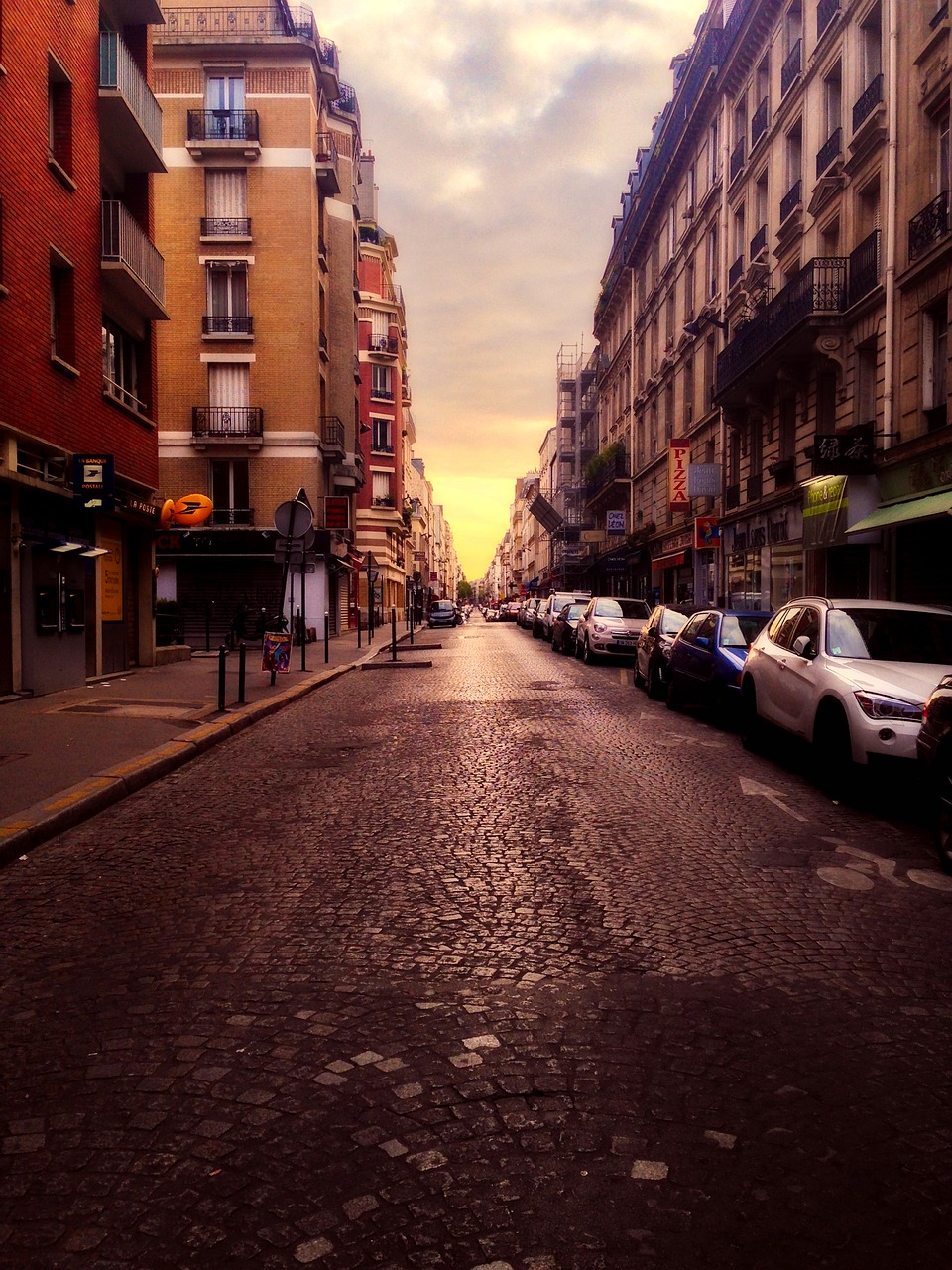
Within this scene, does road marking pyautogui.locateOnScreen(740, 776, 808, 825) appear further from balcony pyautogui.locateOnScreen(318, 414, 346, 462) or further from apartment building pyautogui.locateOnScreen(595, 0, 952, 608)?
balcony pyautogui.locateOnScreen(318, 414, 346, 462)

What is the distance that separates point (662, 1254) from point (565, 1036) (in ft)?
3.48

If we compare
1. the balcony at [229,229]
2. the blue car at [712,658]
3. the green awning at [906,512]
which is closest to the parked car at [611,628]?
the green awning at [906,512]

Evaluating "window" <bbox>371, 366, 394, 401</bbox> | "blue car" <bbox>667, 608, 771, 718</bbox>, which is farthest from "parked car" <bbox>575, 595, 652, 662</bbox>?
"window" <bbox>371, 366, 394, 401</bbox>

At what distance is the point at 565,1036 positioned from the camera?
3.20 m

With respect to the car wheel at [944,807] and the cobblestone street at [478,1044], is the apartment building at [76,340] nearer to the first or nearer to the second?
the cobblestone street at [478,1044]

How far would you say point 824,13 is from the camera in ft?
73.6

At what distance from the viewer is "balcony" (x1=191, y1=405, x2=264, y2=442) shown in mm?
33844

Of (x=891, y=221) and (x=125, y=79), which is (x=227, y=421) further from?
Result: (x=891, y=221)

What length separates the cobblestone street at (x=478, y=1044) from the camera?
89.0 inches

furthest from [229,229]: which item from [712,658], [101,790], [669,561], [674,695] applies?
[101,790]

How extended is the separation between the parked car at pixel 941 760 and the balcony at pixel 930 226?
13700mm

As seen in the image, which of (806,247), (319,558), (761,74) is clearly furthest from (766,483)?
(319,558)

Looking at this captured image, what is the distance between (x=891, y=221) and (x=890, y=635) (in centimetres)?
1353

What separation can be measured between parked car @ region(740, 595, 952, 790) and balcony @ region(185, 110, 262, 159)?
2993 cm
